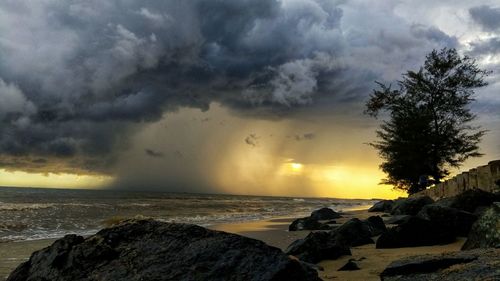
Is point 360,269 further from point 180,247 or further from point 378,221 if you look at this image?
point 378,221

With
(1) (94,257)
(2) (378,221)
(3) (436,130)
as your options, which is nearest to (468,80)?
(3) (436,130)

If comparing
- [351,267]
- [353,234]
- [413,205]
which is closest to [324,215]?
[413,205]

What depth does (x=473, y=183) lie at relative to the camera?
1722cm

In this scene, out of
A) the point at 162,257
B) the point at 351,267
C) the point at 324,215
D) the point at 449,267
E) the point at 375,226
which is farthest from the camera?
the point at 324,215

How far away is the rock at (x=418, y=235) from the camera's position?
8867mm

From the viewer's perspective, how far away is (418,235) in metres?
8.90

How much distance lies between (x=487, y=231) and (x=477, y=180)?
475 inches

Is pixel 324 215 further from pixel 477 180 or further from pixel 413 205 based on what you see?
pixel 477 180

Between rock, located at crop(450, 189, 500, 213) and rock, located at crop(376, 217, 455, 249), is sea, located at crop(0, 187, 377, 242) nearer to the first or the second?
rock, located at crop(376, 217, 455, 249)

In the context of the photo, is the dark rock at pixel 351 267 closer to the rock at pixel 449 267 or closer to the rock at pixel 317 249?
the rock at pixel 317 249

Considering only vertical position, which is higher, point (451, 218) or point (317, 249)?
point (451, 218)

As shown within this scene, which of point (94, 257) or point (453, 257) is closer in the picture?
point (453, 257)

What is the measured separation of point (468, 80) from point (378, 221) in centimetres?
2236

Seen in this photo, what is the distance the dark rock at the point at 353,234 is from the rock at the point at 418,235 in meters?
1.53
